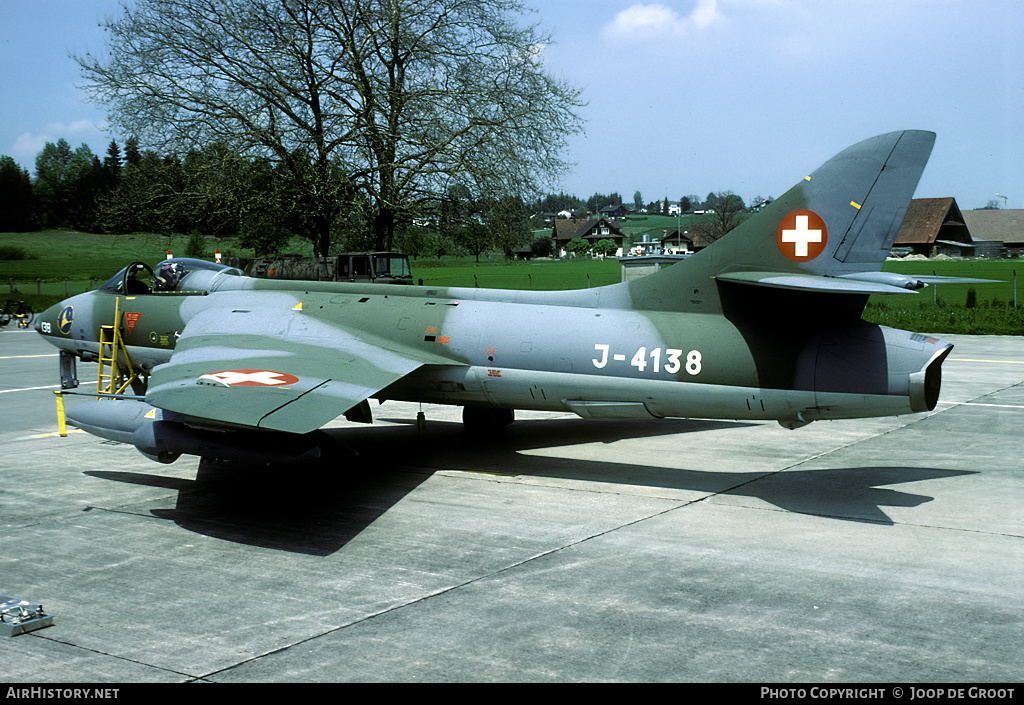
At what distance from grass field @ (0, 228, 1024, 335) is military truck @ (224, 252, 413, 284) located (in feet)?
17.5

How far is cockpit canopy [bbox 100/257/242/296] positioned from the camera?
1361 centimetres

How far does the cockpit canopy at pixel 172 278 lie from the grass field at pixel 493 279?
1746 centimetres

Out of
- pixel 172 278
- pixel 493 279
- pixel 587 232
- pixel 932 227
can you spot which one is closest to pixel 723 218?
pixel 932 227

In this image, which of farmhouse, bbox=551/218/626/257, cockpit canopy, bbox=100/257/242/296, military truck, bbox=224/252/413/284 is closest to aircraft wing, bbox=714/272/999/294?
cockpit canopy, bbox=100/257/242/296

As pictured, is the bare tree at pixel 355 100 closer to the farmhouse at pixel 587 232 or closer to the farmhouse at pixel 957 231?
the farmhouse at pixel 957 231

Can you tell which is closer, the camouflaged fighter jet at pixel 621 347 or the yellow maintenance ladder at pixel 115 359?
the camouflaged fighter jet at pixel 621 347

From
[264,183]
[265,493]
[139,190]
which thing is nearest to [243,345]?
[265,493]

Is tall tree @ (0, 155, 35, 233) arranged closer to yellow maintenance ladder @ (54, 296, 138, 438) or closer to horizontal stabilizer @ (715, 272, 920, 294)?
yellow maintenance ladder @ (54, 296, 138, 438)

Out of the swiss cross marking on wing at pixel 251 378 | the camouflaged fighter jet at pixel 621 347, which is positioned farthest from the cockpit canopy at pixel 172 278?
the swiss cross marking on wing at pixel 251 378

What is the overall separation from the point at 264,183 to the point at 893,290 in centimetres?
3059

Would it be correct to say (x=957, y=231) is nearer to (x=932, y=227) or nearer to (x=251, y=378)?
(x=932, y=227)

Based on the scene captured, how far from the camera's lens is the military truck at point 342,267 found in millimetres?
32594
